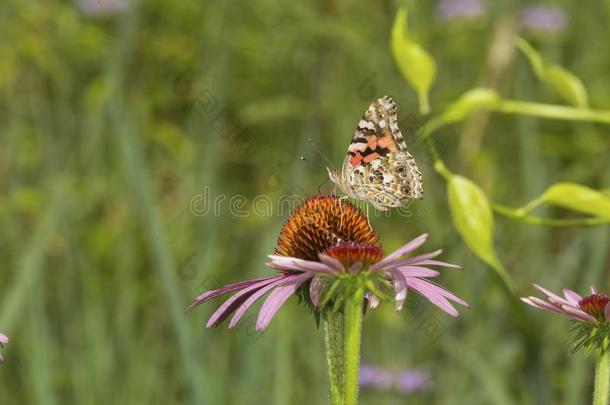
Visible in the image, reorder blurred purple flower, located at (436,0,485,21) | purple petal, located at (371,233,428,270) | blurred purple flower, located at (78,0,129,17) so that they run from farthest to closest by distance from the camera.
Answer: blurred purple flower, located at (78,0,129,17) → blurred purple flower, located at (436,0,485,21) → purple petal, located at (371,233,428,270)

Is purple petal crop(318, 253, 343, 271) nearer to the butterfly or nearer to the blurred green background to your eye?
the butterfly

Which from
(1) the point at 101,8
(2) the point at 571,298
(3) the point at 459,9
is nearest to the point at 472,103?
(2) the point at 571,298

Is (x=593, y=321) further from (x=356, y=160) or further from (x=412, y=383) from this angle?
(x=412, y=383)

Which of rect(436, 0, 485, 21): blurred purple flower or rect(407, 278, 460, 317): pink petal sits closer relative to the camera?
rect(407, 278, 460, 317): pink petal

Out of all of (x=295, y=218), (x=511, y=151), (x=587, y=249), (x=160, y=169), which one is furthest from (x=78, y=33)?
(x=295, y=218)

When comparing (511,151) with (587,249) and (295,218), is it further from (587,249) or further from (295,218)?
(295,218)

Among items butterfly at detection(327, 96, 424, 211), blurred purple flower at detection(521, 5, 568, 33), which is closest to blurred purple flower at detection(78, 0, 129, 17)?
blurred purple flower at detection(521, 5, 568, 33)
